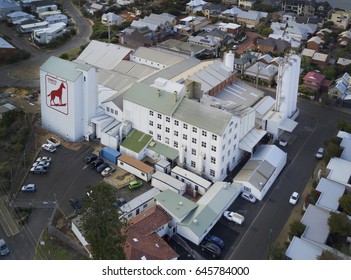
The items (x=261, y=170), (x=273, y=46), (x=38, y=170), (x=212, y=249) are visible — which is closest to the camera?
(x=212, y=249)

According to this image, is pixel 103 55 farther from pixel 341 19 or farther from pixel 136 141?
pixel 341 19

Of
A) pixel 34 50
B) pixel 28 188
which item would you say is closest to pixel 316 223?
pixel 28 188

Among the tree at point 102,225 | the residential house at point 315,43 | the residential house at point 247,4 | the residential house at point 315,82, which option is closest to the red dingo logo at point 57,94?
the tree at point 102,225

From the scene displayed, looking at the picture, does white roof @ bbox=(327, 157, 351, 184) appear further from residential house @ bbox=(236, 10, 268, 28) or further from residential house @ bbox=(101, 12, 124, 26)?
residential house @ bbox=(101, 12, 124, 26)

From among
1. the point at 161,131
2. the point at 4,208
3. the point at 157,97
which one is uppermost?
the point at 157,97

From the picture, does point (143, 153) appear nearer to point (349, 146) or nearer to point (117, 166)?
point (117, 166)

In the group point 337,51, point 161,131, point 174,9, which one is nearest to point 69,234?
point 161,131

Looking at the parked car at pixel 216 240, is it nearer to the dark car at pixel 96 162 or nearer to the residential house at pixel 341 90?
the dark car at pixel 96 162
